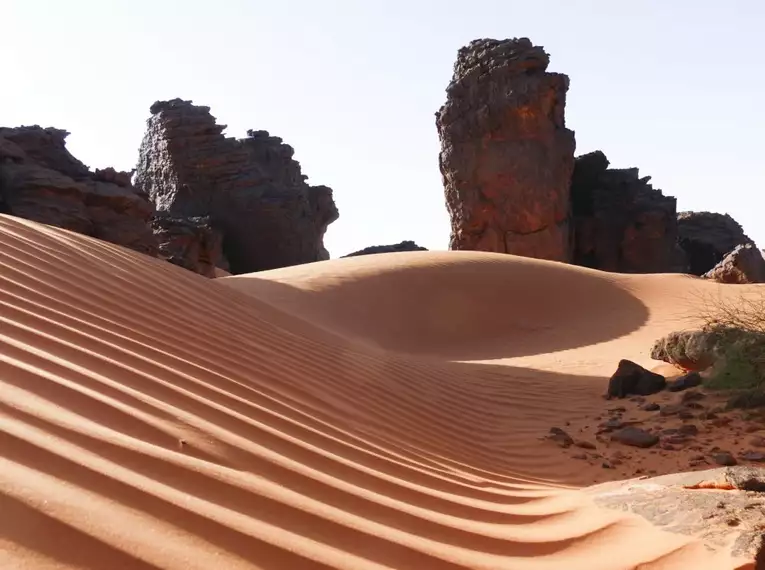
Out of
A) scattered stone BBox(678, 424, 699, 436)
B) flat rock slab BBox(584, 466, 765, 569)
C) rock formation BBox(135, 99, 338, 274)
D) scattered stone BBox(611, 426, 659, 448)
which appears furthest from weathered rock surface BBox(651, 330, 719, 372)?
rock formation BBox(135, 99, 338, 274)

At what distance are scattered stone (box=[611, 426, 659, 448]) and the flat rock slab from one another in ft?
6.34

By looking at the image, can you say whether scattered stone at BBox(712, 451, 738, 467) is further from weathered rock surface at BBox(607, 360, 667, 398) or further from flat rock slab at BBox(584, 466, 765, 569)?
weathered rock surface at BBox(607, 360, 667, 398)

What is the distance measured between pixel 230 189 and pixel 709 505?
970 inches

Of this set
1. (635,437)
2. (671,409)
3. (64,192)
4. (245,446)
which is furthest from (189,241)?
(245,446)

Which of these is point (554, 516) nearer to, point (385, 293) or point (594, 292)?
point (385, 293)

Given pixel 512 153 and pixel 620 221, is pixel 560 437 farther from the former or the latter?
pixel 620 221

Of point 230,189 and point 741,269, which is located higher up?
point 230,189

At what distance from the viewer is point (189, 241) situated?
20484 millimetres

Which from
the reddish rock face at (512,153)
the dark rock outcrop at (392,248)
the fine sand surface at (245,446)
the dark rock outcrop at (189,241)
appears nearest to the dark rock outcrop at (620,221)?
the reddish rock face at (512,153)

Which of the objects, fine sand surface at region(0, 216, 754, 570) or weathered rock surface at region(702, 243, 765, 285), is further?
weathered rock surface at region(702, 243, 765, 285)

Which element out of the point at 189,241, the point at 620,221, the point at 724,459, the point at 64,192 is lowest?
the point at 724,459

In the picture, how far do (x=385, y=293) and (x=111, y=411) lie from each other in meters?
10.9

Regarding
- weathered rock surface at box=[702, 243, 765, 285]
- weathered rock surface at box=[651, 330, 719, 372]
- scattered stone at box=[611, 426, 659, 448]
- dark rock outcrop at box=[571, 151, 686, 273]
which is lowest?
scattered stone at box=[611, 426, 659, 448]

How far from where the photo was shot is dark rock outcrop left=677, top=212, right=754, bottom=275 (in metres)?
29.4
